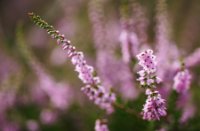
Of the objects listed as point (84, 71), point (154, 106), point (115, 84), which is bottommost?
point (154, 106)

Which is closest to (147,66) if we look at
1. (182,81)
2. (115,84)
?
(182,81)

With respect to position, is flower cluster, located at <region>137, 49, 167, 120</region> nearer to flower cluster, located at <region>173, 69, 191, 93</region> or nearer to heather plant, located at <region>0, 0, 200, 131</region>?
heather plant, located at <region>0, 0, 200, 131</region>

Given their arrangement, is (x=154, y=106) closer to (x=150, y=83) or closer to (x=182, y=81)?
(x=150, y=83)

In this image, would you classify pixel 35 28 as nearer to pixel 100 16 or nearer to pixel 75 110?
pixel 75 110

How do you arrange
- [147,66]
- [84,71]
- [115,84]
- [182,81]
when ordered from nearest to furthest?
1. [147,66]
2. [84,71]
3. [182,81]
4. [115,84]

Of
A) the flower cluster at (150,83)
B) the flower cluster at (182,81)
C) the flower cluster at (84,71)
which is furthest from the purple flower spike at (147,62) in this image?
the flower cluster at (182,81)

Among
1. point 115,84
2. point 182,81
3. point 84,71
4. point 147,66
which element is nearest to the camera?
point 147,66

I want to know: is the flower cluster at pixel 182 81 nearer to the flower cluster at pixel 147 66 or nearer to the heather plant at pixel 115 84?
the heather plant at pixel 115 84
